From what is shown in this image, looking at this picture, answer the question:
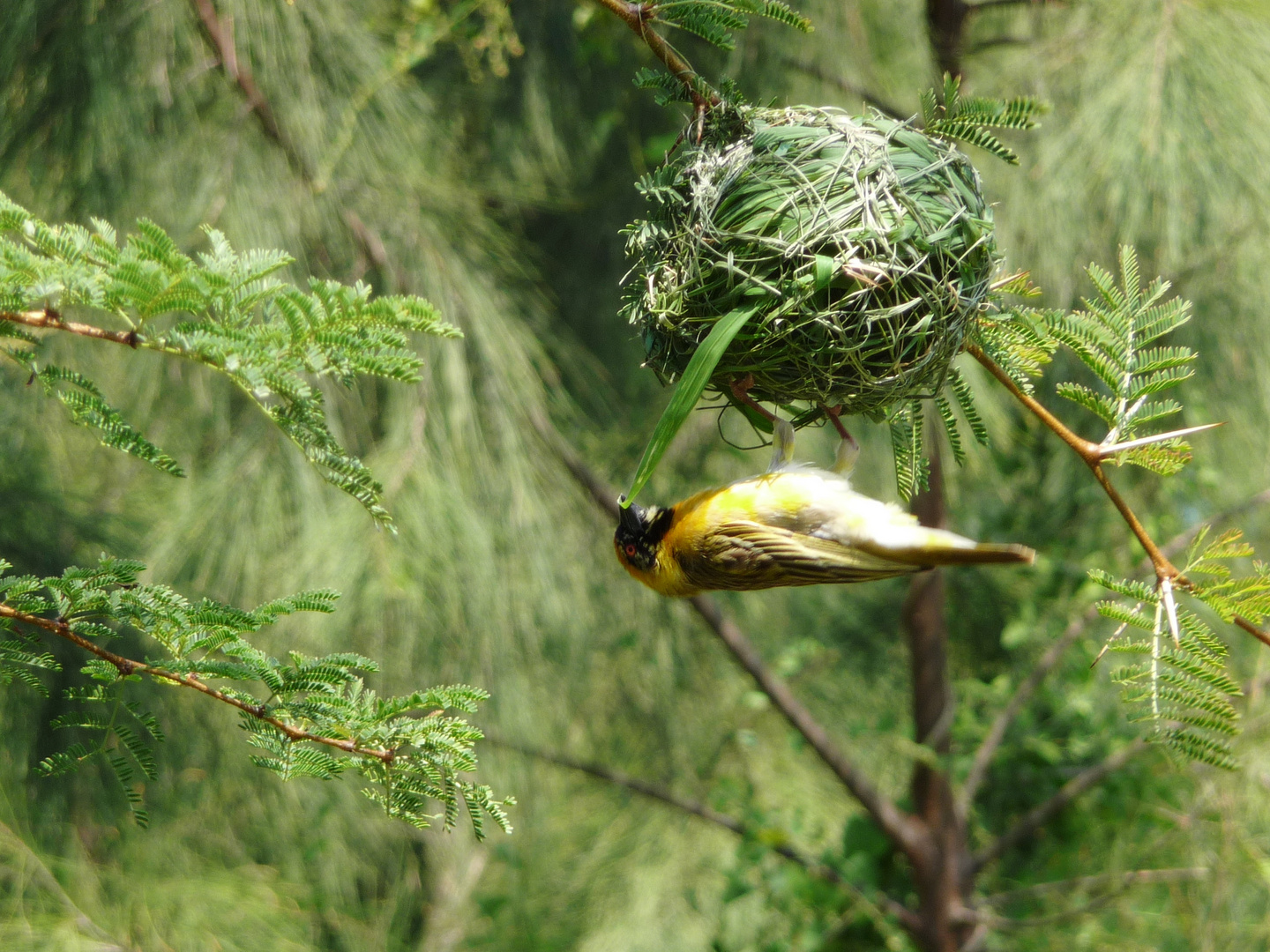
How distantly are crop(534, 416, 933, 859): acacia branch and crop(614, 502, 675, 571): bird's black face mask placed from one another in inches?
54.8

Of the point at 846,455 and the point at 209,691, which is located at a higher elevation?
the point at 846,455

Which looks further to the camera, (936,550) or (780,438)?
(780,438)

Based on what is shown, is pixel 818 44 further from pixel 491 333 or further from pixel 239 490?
pixel 239 490

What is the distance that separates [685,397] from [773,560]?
50cm

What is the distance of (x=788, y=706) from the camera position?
374cm

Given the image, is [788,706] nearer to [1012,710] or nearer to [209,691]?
[1012,710]

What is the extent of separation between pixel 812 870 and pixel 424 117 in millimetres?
2916

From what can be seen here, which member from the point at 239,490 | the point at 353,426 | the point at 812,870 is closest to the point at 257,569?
the point at 239,490

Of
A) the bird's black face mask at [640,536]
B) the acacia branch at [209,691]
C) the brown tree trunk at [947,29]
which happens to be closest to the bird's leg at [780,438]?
the bird's black face mask at [640,536]

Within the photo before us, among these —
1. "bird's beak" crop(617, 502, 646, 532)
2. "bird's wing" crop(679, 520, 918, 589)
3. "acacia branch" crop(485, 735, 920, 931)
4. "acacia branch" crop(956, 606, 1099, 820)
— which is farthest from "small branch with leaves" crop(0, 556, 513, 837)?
"acacia branch" crop(956, 606, 1099, 820)

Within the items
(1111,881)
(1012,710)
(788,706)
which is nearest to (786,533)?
(788,706)

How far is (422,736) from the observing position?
143 cm

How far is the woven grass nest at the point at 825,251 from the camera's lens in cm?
162

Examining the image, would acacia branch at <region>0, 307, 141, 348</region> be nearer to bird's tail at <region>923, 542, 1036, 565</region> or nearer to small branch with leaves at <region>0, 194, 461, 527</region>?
small branch with leaves at <region>0, 194, 461, 527</region>
